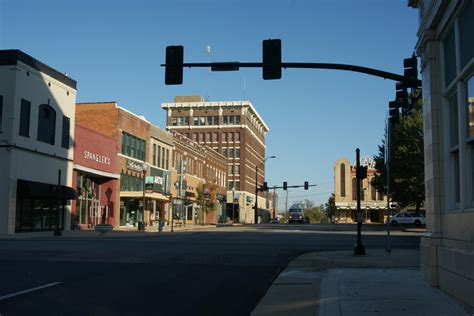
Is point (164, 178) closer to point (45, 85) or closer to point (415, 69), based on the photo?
point (45, 85)

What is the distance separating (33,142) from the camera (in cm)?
3481

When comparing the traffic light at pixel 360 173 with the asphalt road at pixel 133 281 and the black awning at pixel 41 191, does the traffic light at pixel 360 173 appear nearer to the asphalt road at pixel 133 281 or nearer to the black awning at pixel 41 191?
the asphalt road at pixel 133 281

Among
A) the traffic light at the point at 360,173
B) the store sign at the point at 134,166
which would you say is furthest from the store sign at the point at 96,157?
the traffic light at the point at 360,173

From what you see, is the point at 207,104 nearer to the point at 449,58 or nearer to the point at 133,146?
the point at 133,146

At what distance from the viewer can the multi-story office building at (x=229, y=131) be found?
112 meters

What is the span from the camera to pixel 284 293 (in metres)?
10.4

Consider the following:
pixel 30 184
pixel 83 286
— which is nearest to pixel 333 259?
pixel 83 286

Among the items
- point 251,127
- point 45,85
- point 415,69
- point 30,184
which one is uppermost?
point 251,127

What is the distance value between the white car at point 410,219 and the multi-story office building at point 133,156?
25612 millimetres

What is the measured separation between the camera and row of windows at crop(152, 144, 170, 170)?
186 ft

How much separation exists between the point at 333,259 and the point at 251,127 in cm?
10231

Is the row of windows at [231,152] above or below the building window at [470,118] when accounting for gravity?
above

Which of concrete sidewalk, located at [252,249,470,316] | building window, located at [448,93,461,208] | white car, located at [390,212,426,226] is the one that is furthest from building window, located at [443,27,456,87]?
white car, located at [390,212,426,226]

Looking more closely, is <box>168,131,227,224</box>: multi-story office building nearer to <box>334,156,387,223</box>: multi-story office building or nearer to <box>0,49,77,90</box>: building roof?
<box>0,49,77,90</box>: building roof
